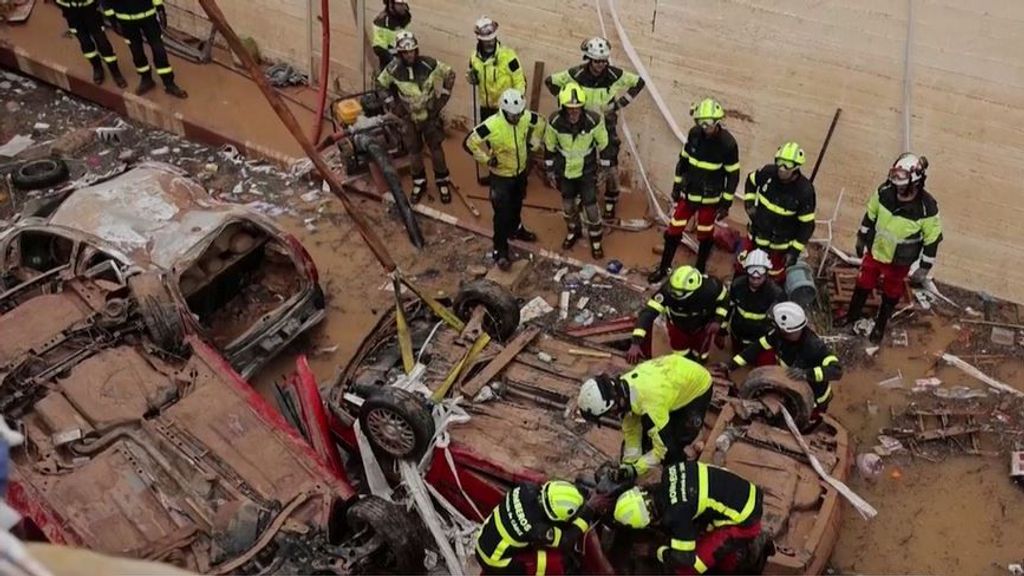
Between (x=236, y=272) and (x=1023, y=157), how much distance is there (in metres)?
6.47

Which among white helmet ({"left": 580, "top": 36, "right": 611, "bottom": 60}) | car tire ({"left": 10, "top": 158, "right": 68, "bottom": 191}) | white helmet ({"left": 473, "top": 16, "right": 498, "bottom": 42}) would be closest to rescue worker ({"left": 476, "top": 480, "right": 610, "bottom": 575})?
white helmet ({"left": 580, "top": 36, "right": 611, "bottom": 60})

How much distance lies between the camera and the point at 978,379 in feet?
25.6

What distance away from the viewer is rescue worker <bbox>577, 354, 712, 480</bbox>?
5.74 m

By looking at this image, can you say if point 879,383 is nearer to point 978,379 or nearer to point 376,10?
point 978,379

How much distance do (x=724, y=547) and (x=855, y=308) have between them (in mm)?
3644

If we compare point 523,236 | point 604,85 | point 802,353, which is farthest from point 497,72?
point 802,353

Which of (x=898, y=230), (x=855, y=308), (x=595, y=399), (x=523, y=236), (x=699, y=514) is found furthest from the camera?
(x=523, y=236)

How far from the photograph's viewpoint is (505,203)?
340 inches

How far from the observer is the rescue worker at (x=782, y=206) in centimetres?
746

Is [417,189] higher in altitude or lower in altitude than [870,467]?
higher

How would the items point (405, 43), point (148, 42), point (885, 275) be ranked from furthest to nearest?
1. point (148, 42)
2. point (405, 43)
3. point (885, 275)

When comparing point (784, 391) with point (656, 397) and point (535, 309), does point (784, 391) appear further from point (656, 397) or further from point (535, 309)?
point (535, 309)

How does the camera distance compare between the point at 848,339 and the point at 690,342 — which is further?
the point at 848,339

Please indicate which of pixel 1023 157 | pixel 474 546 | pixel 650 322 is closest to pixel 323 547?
pixel 474 546
